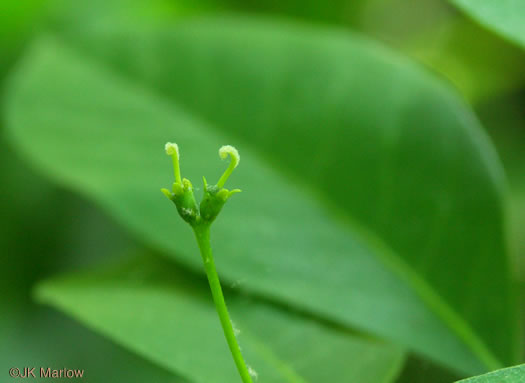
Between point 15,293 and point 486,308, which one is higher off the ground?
point 486,308

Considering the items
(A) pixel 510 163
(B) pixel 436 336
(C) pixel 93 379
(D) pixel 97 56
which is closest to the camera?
(B) pixel 436 336

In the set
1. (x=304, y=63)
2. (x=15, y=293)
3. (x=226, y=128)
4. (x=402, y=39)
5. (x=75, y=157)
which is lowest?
(x=15, y=293)

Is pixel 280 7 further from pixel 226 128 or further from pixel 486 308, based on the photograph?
pixel 486 308

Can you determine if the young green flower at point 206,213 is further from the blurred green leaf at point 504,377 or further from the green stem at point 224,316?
the blurred green leaf at point 504,377

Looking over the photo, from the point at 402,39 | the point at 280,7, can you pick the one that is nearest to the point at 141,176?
the point at 280,7

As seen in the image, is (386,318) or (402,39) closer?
(386,318)

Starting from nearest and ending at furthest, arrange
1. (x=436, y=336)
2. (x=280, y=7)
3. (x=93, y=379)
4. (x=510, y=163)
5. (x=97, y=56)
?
(x=436, y=336)
(x=93, y=379)
(x=97, y=56)
(x=510, y=163)
(x=280, y=7)
